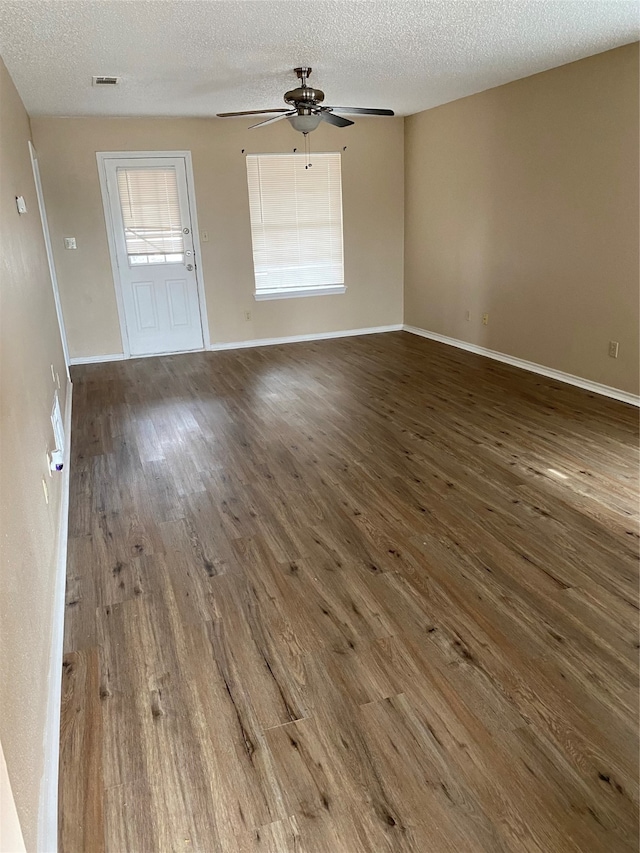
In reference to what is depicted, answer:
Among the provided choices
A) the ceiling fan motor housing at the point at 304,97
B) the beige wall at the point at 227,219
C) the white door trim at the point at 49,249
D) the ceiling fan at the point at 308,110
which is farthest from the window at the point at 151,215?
the ceiling fan motor housing at the point at 304,97

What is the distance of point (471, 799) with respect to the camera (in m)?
1.46

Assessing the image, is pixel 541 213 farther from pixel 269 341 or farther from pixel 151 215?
pixel 151 215

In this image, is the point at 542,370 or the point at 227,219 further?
the point at 227,219

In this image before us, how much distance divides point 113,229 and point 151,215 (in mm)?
430

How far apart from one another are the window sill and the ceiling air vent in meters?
2.77

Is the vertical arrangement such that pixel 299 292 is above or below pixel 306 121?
below

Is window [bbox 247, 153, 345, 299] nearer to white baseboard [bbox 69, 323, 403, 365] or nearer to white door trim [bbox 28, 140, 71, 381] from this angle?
white baseboard [bbox 69, 323, 403, 365]

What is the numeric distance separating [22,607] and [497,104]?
18.4 feet

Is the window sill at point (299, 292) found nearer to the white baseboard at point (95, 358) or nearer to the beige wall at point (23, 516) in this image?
the white baseboard at point (95, 358)

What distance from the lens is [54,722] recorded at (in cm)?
169

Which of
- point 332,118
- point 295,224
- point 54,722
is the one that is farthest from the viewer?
point 295,224

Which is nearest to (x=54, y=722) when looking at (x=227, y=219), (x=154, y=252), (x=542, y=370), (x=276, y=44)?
(x=276, y=44)

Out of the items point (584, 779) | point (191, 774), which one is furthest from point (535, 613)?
point (191, 774)

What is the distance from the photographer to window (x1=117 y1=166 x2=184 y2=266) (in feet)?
20.2
